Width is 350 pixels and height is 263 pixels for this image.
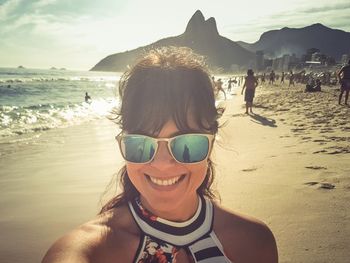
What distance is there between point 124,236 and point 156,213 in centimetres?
21

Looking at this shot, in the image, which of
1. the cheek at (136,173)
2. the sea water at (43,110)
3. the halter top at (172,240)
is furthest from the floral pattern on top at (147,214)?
the sea water at (43,110)

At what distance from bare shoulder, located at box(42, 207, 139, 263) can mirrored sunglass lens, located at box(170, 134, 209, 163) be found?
43 centimetres

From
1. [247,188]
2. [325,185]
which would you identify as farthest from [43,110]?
[325,185]

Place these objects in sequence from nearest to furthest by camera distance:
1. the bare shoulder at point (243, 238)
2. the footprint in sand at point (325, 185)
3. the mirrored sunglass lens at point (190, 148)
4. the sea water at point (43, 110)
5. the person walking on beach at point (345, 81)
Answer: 1. the mirrored sunglass lens at point (190, 148)
2. the bare shoulder at point (243, 238)
3. the footprint in sand at point (325, 185)
4. the sea water at point (43, 110)
5. the person walking on beach at point (345, 81)

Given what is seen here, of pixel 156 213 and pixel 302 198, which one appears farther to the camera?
pixel 302 198

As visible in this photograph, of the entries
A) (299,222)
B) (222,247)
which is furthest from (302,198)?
(222,247)

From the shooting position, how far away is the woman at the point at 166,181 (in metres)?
1.64

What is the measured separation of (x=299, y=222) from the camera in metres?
3.32

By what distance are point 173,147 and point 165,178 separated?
16 cm

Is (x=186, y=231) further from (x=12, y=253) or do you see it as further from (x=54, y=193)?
(x=54, y=193)

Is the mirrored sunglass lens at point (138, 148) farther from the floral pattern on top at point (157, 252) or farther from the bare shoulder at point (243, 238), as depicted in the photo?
the bare shoulder at point (243, 238)

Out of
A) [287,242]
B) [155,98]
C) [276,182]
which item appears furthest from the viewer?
[276,182]

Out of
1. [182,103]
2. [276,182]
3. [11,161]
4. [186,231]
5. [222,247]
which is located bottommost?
[11,161]

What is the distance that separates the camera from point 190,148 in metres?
1.72
